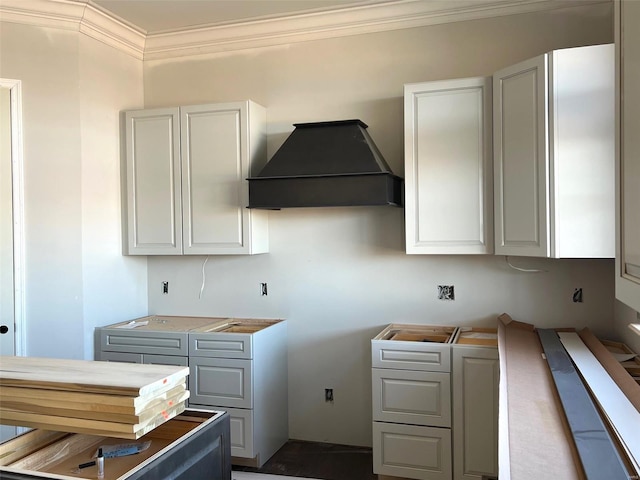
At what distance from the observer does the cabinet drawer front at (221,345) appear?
3428 millimetres

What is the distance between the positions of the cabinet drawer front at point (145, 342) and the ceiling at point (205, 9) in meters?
2.16

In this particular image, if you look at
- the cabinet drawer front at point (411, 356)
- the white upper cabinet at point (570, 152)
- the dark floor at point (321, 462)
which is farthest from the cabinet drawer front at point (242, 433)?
the white upper cabinet at point (570, 152)

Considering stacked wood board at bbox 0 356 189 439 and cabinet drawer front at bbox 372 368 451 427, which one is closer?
stacked wood board at bbox 0 356 189 439

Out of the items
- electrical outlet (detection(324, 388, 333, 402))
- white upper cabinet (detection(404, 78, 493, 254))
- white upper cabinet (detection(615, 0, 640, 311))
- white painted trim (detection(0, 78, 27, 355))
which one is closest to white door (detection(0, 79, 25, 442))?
white painted trim (detection(0, 78, 27, 355))

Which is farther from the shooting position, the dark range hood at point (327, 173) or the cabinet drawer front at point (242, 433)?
the cabinet drawer front at point (242, 433)

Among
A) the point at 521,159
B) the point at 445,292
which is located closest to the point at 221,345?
the point at 445,292

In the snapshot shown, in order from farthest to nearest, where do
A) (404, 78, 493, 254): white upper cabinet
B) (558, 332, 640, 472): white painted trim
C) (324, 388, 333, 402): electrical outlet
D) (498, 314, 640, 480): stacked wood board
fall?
1. (324, 388, 333, 402): electrical outlet
2. (404, 78, 493, 254): white upper cabinet
3. (558, 332, 640, 472): white painted trim
4. (498, 314, 640, 480): stacked wood board

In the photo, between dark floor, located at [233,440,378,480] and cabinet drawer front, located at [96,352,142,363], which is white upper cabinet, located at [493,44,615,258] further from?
cabinet drawer front, located at [96,352,142,363]

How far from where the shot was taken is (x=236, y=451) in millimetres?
3441

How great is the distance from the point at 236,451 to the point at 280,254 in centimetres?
135

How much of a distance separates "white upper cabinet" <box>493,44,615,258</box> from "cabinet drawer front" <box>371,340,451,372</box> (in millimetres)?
759

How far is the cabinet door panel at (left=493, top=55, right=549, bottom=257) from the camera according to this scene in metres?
2.87

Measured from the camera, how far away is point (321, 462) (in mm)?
3541

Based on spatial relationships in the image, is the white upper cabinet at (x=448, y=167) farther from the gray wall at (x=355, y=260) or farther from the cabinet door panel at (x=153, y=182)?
the cabinet door panel at (x=153, y=182)
